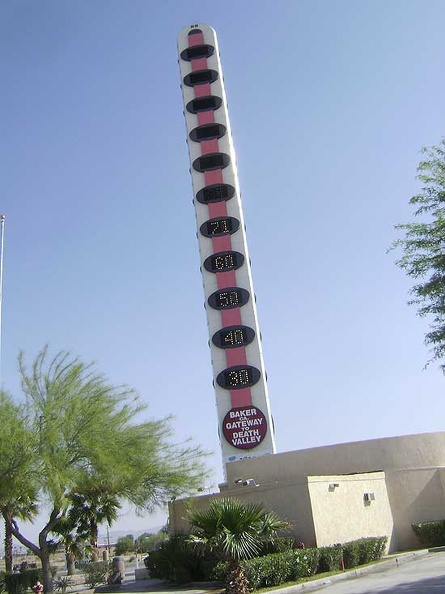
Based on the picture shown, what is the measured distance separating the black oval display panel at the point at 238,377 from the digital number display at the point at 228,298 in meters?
4.69

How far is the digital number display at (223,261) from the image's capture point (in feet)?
151

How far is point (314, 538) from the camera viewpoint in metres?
23.2

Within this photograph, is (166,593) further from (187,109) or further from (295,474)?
(187,109)

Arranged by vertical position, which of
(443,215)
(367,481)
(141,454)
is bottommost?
(367,481)

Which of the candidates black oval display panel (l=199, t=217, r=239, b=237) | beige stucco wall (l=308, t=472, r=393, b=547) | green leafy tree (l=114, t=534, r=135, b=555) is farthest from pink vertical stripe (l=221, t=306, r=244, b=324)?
green leafy tree (l=114, t=534, r=135, b=555)

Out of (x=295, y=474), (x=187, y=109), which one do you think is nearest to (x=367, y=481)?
(x=295, y=474)

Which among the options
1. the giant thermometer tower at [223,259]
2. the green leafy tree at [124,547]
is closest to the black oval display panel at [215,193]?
the giant thermometer tower at [223,259]

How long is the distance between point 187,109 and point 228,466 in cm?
3145

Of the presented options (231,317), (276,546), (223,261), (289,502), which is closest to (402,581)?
(276,546)

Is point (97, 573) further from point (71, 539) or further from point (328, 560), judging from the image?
point (328, 560)

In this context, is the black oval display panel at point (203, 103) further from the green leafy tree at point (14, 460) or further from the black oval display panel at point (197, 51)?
the green leafy tree at point (14, 460)

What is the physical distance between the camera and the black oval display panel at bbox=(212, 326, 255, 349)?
43625 mm

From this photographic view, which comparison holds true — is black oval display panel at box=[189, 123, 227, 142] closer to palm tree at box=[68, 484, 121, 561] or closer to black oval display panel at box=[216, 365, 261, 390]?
black oval display panel at box=[216, 365, 261, 390]

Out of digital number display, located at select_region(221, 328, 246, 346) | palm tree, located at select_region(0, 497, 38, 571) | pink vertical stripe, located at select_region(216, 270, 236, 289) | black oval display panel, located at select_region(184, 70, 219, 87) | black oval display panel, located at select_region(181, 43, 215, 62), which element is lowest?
palm tree, located at select_region(0, 497, 38, 571)
